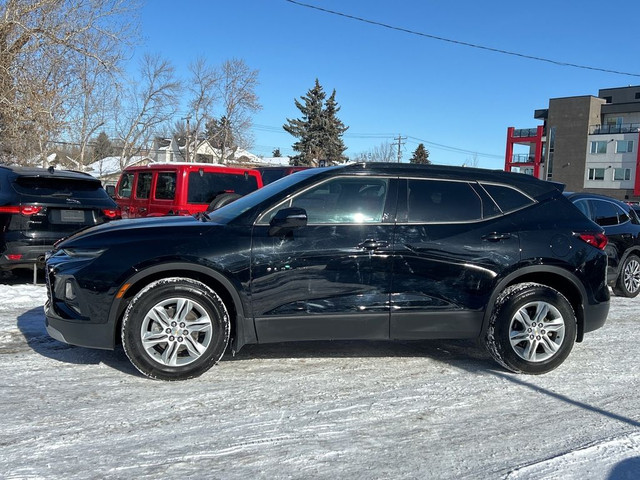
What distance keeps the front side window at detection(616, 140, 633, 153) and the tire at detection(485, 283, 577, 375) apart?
6579cm

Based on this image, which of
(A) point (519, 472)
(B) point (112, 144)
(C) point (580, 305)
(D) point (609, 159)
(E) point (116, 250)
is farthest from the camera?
(D) point (609, 159)

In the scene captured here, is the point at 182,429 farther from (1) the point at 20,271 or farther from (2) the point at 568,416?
(1) the point at 20,271

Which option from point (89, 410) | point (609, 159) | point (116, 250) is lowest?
point (89, 410)

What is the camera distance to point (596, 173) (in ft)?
214

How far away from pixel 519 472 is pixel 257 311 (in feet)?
7.12

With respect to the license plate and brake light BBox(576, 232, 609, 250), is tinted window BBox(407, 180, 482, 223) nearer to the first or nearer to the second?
brake light BBox(576, 232, 609, 250)

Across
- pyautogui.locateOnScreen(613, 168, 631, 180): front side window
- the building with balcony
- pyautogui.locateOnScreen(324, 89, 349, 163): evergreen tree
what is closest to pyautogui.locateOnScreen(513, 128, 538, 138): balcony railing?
the building with balcony

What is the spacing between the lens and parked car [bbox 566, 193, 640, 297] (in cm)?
890

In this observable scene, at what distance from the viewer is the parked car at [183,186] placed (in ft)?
28.2

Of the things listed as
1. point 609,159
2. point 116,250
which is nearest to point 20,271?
point 116,250

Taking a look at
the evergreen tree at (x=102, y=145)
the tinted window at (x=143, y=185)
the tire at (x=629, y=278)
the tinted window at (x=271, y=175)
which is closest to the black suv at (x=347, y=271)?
the tinted window at (x=143, y=185)

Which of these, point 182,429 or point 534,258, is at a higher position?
point 534,258

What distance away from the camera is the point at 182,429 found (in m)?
3.57

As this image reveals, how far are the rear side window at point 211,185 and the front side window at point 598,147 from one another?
6522cm
